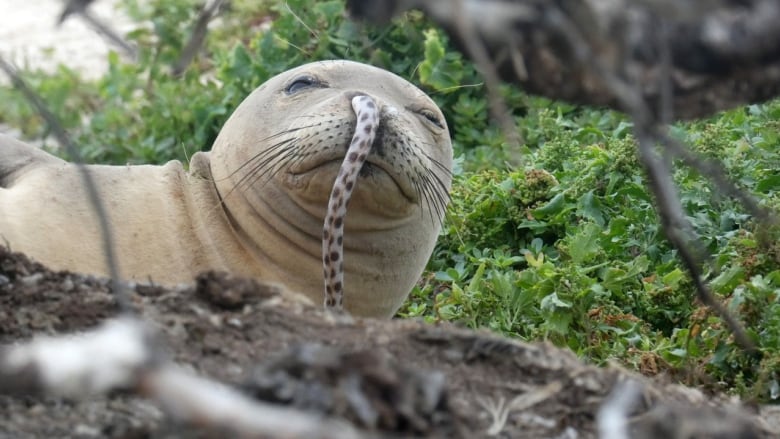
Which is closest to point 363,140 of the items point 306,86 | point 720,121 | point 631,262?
point 306,86

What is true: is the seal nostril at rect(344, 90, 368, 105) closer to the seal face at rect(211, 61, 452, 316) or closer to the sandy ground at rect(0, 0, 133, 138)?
the seal face at rect(211, 61, 452, 316)

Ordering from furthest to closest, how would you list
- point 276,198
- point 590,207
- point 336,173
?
point 590,207 < point 276,198 < point 336,173

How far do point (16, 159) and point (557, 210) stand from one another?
252cm

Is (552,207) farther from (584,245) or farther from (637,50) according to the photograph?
(637,50)

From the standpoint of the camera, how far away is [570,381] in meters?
2.98

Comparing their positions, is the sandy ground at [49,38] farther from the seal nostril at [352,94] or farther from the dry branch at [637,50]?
the dry branch at [637,50]

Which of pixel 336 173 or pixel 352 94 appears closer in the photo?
pixel 336 173

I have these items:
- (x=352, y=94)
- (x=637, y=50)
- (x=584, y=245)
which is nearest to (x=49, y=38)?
(x=352, y=94)

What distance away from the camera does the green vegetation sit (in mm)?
4578

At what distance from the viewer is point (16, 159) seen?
18.2ft

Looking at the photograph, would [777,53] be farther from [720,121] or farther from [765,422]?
[720,121]

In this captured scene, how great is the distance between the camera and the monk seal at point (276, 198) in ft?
16.1

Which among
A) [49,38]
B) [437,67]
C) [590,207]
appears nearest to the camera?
[590,207]

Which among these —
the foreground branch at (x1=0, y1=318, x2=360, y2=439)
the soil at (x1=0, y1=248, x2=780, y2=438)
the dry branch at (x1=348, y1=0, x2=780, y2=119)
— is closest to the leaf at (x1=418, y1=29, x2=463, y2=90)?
the soil at (x1=0, y1=248, x2=780, y2=438)
